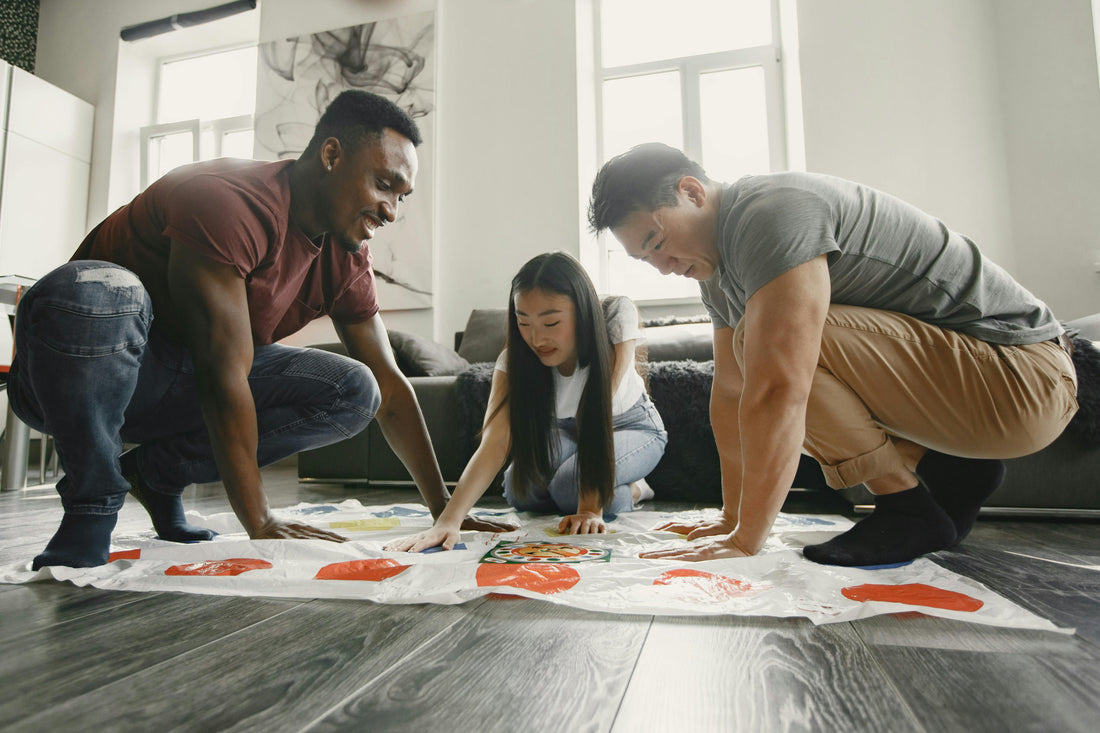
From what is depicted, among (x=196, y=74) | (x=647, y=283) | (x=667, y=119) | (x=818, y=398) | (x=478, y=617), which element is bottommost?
(x=478, y=617)

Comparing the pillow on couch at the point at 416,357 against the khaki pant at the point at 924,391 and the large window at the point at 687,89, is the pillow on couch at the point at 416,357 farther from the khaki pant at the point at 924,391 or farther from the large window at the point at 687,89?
the khaki pant at the point at 924,391

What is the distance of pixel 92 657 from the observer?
601 mm

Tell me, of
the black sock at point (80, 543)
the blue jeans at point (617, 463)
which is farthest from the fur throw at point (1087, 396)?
the black sock at point (80, 543)

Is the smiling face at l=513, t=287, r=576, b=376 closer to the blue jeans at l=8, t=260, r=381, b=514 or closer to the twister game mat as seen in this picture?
the twister game mat

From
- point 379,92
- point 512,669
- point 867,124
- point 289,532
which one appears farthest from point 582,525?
point 379,92

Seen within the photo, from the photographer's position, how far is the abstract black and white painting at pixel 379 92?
3.66m

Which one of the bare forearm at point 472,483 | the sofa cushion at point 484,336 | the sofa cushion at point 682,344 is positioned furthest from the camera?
the sofa cushion at point 484,336

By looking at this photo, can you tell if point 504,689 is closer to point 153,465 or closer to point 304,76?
point 153,465

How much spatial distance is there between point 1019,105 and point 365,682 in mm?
3647

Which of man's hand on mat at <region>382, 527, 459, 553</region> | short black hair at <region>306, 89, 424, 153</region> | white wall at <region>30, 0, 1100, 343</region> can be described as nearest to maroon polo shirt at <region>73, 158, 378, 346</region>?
short black hair at <region>306, 89, 424, 153</region>

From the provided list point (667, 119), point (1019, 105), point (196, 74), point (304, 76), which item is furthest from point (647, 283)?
point (196, 74)

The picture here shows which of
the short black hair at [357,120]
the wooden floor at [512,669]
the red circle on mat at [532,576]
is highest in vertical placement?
the short black hair at [357,120]

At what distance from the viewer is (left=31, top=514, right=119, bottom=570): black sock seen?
3.04ft

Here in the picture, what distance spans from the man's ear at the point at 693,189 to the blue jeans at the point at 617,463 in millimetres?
694
